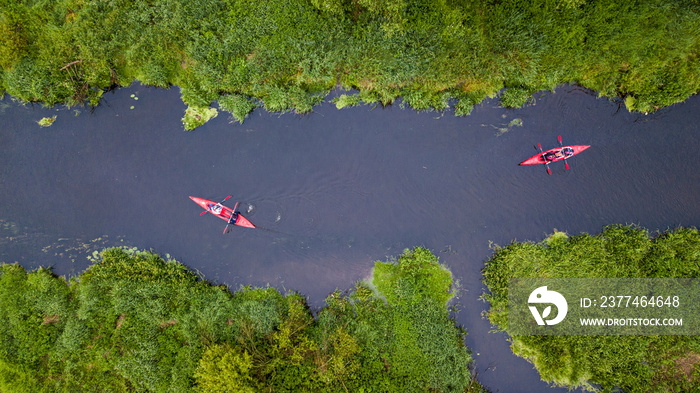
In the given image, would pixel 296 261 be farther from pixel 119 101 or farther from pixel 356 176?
pixel 119 101

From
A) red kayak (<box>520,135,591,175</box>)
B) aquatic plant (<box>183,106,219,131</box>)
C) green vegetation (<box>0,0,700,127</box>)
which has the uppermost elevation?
green vegetation (<box>0,0,700,127</box>)

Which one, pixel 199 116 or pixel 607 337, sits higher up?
pixel 199 116

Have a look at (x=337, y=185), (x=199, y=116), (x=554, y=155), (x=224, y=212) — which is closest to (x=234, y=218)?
(x=224, y=212)

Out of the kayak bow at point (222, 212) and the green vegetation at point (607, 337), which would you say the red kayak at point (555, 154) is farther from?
the kayak bow at point (222, 212)

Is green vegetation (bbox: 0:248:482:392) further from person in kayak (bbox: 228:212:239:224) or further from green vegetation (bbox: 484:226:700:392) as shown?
person in kayak (bbox: 228:212:239:224)

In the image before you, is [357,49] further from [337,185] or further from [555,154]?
[555,154]

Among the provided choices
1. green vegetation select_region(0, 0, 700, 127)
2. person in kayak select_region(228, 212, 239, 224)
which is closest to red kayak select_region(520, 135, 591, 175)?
green vegetation select_region(0, 0, 700, 127)
